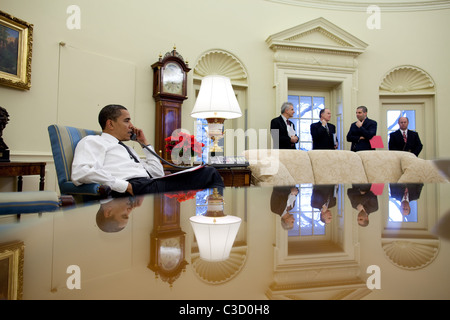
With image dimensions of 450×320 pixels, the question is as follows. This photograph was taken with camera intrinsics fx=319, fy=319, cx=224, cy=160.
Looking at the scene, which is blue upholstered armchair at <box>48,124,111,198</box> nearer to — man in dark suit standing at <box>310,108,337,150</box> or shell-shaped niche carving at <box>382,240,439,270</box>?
shell-shaped niche carving at <box>382,240,439,270</box>

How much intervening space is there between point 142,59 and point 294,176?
2.85 m

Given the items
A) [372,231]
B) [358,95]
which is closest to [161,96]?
[358,95]

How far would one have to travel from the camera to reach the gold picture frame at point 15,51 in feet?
10.2

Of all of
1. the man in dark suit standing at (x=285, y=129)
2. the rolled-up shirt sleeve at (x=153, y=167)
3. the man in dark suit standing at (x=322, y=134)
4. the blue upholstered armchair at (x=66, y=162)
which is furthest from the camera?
the man in dark suit standing at (x=322, y=134)

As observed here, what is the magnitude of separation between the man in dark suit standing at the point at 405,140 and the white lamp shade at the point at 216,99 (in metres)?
3.90

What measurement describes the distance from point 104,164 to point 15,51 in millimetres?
2005

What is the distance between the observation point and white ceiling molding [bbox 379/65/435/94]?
231 inches

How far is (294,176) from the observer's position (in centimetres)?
283

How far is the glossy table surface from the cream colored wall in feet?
11.4

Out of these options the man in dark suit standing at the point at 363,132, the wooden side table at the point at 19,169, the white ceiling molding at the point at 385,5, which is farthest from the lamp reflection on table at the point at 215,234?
the white ceiling molding at the point at 385,5

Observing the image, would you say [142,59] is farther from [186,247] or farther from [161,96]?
[186,247]

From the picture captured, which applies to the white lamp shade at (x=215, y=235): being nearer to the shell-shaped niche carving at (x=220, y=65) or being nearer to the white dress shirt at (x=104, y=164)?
the white dress shirt at (x=104, y=164)

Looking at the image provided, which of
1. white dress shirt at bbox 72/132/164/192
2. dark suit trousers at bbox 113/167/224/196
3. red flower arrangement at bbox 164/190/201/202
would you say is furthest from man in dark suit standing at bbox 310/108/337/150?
red flower arrangement at bbox 164/190/201/202

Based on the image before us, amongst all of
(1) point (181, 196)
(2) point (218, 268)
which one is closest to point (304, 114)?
(1) point (181, 196)
